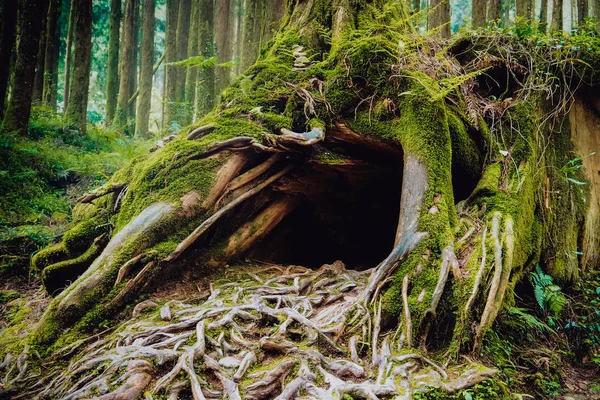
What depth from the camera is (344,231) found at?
6.80 meters

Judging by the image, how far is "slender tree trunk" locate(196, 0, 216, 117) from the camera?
10078mm

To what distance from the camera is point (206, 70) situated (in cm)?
1002

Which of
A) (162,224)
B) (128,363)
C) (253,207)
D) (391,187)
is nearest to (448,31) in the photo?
(391,187)

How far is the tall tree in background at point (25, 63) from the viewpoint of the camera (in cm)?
921

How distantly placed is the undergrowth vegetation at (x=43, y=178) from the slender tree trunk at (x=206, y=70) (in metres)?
2.44

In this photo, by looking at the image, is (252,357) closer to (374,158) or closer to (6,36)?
(374,158)

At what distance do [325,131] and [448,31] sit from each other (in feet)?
19.0

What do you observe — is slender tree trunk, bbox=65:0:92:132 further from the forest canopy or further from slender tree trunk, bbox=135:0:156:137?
the forest canopy

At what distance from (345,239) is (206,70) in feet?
19.1

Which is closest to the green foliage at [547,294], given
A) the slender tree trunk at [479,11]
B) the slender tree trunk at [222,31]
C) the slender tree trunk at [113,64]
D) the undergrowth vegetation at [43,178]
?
the undergrowth vegetation at [43,178]

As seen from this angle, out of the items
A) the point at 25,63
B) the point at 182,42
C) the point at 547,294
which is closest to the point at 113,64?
the point at 182,42

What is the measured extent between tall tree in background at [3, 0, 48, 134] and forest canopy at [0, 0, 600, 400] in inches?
138

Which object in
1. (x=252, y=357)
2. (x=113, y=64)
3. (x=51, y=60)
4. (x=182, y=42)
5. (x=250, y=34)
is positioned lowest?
(x=252, y=357)

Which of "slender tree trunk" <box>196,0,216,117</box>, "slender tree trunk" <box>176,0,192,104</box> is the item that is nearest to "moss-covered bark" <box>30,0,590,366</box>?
"slender tree trunk" <box>196,0,216,117</box>
